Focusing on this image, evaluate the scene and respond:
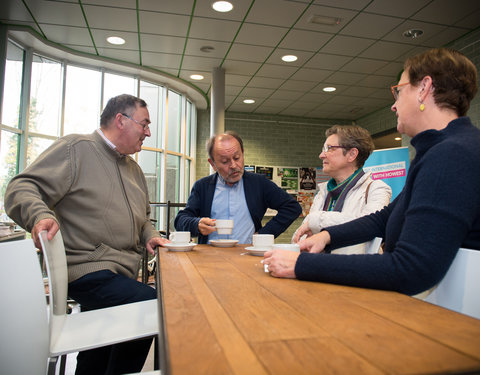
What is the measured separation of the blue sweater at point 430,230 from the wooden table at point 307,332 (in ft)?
0.15

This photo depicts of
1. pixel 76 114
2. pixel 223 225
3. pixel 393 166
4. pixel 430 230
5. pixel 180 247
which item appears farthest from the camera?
pixel 76 114

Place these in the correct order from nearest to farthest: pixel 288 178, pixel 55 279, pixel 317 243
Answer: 1. pixel 55 279
2. pixel 317 243
3. pixel 288 178

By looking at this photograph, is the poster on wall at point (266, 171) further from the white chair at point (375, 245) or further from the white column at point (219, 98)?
the white chair at point (375, 245)

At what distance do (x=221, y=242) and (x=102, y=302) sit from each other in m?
0.69

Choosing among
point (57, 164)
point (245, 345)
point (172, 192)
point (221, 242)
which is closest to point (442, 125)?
point (245, 345)

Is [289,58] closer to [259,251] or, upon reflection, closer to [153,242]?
[153,242]

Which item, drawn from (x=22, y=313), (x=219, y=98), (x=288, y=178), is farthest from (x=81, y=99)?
(x=22, y=313)

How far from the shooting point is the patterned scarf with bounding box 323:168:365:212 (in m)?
2.15

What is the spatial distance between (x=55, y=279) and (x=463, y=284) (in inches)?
49.5

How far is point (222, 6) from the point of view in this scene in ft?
13.3

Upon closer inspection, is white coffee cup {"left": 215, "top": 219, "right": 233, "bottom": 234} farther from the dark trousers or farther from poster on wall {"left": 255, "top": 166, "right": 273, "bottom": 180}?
poster on wall {"left": 255, "top": 166, "right": 273, "bottom": 180}

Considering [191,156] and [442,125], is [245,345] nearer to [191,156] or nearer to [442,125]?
[442,125]

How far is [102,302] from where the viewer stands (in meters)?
1.66

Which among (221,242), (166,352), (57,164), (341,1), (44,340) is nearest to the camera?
(166,352)
